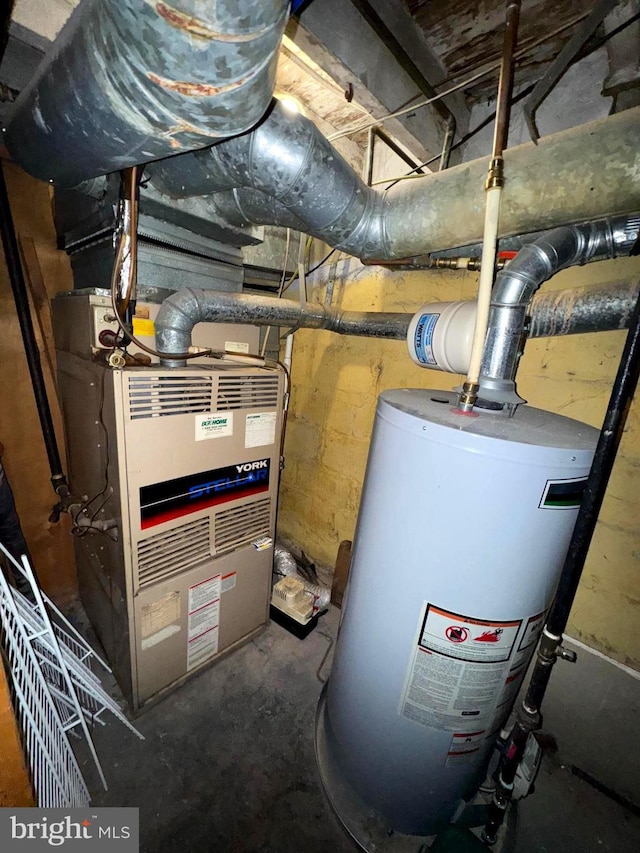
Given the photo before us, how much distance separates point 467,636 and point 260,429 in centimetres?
111

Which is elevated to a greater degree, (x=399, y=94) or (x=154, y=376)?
(x=399, y=94)

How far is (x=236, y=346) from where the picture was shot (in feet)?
6.01

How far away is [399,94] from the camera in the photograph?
3.67ft

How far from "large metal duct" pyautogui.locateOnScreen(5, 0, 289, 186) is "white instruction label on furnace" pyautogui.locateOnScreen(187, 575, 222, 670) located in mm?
1595

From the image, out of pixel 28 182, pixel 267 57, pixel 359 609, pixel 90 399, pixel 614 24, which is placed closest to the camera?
pixel 267 57

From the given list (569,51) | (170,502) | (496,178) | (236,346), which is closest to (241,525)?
(170,502)

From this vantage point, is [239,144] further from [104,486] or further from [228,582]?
[228,582]

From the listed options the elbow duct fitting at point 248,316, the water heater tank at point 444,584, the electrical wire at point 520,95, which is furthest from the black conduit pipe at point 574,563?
the elbow duct fitting at point 248,316

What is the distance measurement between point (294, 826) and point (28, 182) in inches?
116

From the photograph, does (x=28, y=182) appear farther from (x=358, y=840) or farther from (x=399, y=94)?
(x=358, y=840)

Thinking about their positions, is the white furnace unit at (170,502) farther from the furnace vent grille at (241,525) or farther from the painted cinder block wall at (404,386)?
the painted cinder block wall at (404,386)

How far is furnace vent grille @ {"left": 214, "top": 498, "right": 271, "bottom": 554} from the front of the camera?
159 centimetres

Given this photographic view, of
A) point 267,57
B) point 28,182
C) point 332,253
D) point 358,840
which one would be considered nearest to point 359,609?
point 358,840

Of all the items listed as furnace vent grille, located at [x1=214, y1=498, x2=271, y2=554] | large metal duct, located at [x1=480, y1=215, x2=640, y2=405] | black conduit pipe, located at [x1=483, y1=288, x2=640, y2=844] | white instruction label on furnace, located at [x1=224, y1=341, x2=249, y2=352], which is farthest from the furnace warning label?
white instruction label on furnace, located at [x1=224, y1=341, x2=249, y2=352]
